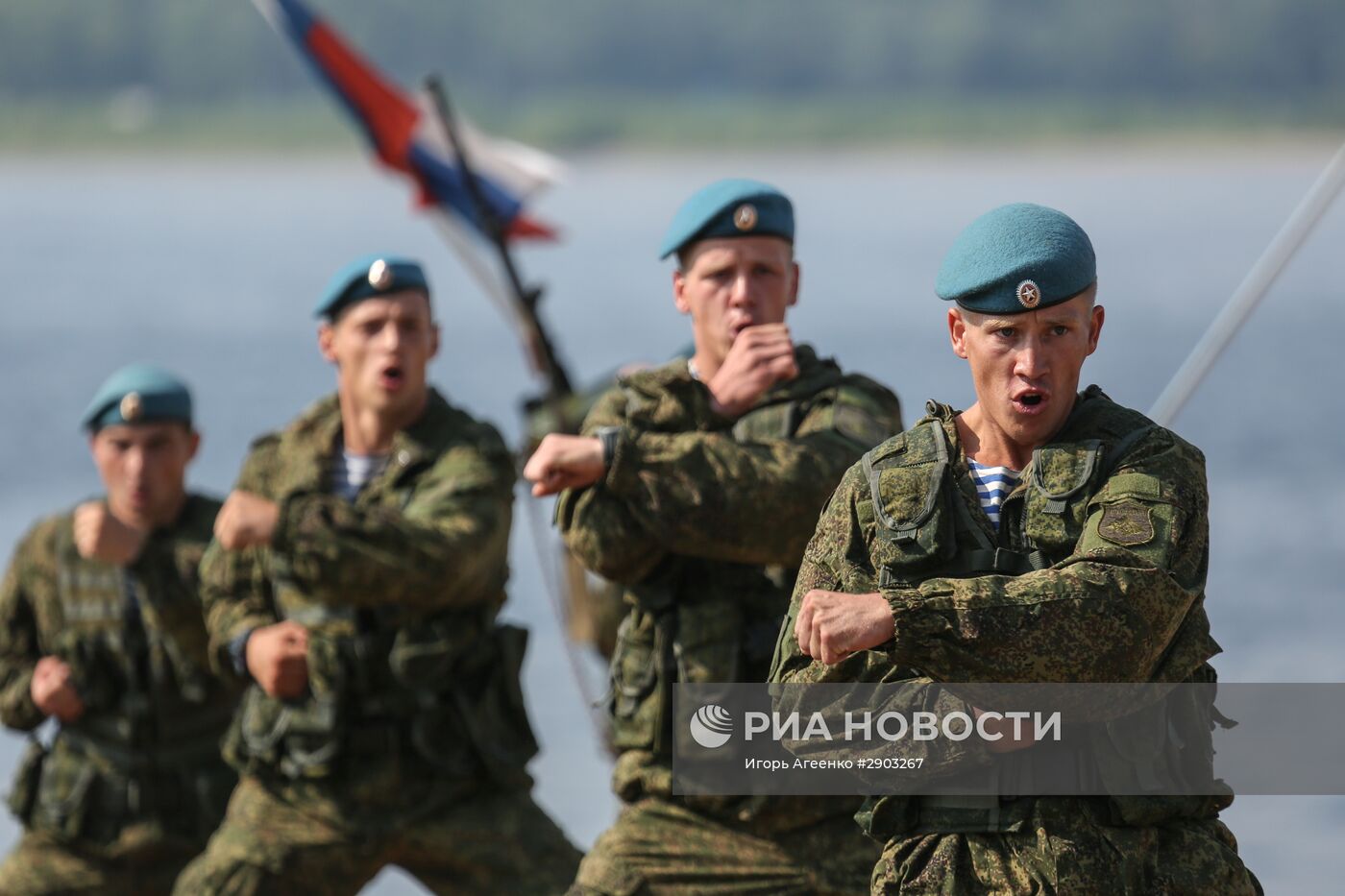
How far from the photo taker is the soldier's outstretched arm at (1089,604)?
240 inches

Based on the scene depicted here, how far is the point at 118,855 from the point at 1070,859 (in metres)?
4.91

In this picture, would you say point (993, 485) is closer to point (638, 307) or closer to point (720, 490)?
point (720, 490)

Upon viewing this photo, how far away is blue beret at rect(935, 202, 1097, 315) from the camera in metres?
6.34

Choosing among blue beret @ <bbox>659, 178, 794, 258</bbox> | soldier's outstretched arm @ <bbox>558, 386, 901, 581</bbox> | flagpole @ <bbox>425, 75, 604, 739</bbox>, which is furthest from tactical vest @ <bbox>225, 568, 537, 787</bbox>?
flagpole @ <bbox>425, 75, 604, 739</bbox>

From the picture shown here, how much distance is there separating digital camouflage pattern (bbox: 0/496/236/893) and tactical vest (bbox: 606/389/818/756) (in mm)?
2184

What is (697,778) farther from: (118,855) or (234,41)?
(234,41)

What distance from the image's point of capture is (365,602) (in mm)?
9180

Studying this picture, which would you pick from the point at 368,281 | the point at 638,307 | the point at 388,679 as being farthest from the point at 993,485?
the point at 638,307

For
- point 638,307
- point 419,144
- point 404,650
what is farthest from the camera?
point 638,307

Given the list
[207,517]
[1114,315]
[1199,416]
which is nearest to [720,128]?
[1114,315]

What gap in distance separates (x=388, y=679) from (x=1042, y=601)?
12.3ft

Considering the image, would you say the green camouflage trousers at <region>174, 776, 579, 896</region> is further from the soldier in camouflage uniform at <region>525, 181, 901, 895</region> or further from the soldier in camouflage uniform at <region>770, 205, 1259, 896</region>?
the soldier in camouflage uniform at <region>770, 205, 1259, 896</region>

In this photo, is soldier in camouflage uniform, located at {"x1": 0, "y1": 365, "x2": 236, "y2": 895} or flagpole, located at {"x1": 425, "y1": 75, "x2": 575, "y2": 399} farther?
flagpole, located at {"x1": 425, "y1": 75, "x2": 575, "y2": 399}

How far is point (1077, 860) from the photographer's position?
6.32 meters
